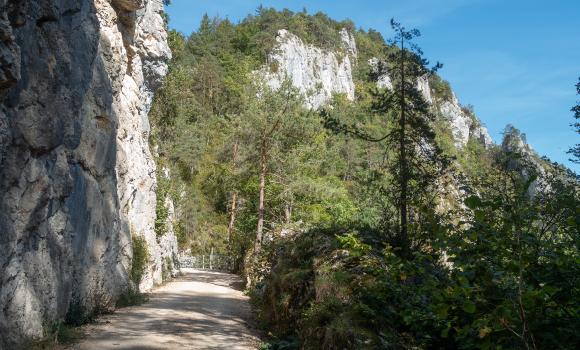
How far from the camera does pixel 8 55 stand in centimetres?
525

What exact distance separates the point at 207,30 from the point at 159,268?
75968 millimetres

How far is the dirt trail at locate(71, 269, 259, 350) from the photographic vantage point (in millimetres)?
7691

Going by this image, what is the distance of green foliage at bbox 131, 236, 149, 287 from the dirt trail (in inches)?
50.3

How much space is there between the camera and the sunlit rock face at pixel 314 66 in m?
80.7

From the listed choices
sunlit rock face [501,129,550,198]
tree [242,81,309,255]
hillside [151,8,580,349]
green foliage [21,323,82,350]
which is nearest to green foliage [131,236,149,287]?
hillside [151,8,580,349]

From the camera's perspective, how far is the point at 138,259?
1597 centimetres

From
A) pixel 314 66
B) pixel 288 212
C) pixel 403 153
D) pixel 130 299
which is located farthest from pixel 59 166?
pixel 314 66

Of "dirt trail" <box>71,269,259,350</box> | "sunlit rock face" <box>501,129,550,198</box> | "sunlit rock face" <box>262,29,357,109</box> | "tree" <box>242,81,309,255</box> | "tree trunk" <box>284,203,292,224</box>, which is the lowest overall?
"dirt trail" <box>71,269,259,350</box>

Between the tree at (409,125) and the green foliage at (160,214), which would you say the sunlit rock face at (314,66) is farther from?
the tree at (409,125)

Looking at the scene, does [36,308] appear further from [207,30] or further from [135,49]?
[207,30]

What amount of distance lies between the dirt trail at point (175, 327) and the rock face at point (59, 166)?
76 centimetres

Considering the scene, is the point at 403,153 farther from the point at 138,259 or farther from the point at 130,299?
the point at 138,259

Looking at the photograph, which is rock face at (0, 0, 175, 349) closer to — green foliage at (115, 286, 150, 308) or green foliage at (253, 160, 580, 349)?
green foliage at (115, 286, 150, 308)

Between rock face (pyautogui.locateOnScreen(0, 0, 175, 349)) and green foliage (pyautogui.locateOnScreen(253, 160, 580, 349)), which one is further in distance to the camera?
rock face (pyautogui.locateOnScreen(0, 0, 175, 349))
